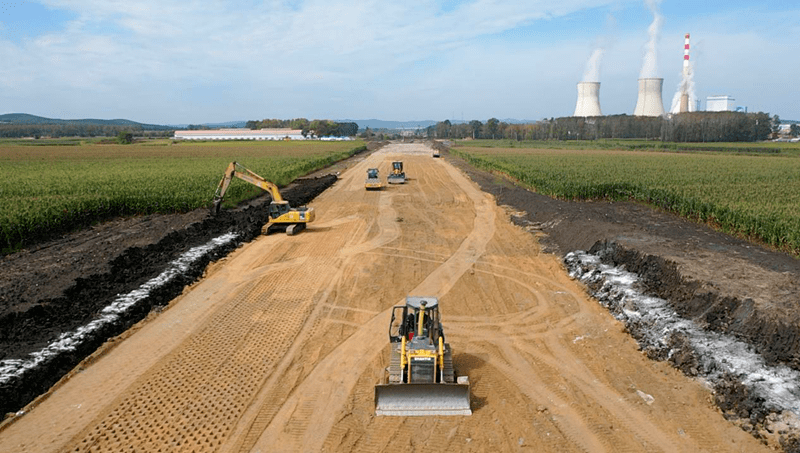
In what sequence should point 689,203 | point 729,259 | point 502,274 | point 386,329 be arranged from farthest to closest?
1. point 689,203
2. point 502,274
3. point 729,259
4. point 386,329

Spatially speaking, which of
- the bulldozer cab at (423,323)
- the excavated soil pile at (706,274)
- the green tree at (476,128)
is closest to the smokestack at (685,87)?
the green tree at (476,128)

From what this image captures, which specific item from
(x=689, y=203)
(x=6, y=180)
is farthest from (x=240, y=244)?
(x=6, y=180)

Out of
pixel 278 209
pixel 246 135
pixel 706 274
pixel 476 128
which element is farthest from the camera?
pixel 476 128

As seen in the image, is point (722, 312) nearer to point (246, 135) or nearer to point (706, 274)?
point (706, 274)

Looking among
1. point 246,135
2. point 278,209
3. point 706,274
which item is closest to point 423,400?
point 706,274

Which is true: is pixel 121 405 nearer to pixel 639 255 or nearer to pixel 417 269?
pixel 417 269

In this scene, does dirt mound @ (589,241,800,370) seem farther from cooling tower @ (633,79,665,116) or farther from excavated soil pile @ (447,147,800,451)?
cooling tower @ (633,79,665,116)
